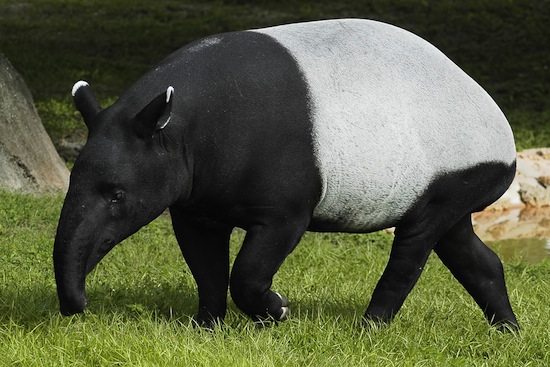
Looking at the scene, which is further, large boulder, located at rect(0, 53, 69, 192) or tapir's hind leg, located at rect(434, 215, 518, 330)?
large boulder, located at rect(0, 53, 69, 192)

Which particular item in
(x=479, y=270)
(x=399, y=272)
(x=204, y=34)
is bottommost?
(x=204, y=34)

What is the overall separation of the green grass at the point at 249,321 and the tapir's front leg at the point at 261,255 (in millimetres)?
195

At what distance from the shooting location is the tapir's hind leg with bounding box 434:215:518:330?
5.25m

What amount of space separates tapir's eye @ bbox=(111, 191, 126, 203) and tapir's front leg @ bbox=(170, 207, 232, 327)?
557 mm

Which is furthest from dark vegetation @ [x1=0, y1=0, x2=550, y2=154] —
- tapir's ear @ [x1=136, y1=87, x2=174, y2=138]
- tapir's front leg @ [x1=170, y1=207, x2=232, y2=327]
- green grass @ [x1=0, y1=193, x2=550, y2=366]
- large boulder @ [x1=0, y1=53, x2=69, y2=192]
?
tapir's ear @ [x1=136, y1=87, x2=174, y2=138]

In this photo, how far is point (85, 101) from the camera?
4.38 metres

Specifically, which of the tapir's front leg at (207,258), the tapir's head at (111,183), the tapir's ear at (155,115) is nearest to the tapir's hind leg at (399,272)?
the tapir's front leg at (207,258)

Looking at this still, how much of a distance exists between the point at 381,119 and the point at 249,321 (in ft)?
3.62

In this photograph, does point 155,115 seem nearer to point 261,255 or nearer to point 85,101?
point 85,101

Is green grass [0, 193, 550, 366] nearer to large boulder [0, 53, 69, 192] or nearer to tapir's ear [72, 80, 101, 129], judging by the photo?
tapir's ear [72, 80, 101, 129]

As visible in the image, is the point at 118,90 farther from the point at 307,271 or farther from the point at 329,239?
the point at 307,271

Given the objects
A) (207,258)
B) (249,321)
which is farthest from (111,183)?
(249,321)

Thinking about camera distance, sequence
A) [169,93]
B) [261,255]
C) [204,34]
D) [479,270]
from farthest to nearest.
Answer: [204,34] < [479,270] < [261,255] < [169,93]

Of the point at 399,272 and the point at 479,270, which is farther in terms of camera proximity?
the point at 479,270
